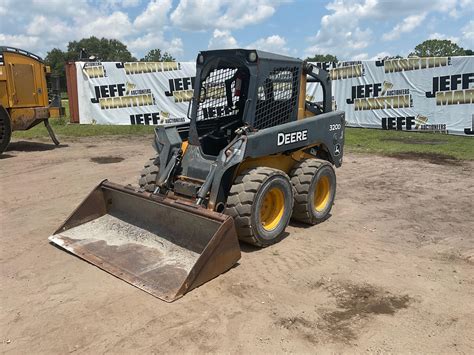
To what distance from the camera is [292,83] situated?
5551 millimetres

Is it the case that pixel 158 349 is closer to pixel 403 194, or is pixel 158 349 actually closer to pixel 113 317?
pixel 113 317

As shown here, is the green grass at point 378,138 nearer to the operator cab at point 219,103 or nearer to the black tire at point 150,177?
the operator cab at point 219,103

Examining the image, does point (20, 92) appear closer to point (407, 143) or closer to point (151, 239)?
point (151, 239)

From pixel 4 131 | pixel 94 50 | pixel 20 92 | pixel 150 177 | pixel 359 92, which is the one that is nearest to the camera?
pixel 150 177

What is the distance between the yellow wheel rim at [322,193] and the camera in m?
5.91

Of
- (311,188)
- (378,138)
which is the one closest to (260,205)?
(311,188)

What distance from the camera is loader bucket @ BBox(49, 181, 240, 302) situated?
3857 millimetres

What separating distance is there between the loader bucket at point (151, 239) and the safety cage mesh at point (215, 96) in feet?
4.98

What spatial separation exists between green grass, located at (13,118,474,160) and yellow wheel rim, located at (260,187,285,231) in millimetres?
6840

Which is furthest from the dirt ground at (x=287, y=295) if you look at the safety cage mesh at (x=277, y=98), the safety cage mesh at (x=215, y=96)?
the safety cage mesh at (x=215, y=96)

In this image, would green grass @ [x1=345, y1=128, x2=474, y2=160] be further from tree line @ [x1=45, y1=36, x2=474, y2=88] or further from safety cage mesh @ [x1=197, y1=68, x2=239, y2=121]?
tree line @ [x1=45, y1=36, x2=474, y2=88]

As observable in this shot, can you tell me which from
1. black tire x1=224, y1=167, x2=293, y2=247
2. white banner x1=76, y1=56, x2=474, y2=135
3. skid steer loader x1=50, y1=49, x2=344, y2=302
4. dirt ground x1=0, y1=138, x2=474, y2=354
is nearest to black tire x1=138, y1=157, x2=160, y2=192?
skid steer loader x1=50, y1=49, x2=344, y2=302

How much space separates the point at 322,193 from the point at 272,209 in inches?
48.0

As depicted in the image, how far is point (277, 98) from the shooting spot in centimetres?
539
